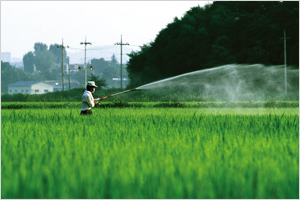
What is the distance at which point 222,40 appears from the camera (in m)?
44.3

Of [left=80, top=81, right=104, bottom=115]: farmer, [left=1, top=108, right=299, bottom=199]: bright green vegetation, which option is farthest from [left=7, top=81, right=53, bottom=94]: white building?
[left=1, top=108, right=299, bottom=199]: bright green vegetation

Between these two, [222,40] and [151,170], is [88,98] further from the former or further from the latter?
[222,40]

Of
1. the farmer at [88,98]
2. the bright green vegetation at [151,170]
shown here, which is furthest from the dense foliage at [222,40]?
the bright green vegetation at [151,170]

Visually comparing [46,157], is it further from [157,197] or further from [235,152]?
[235,152]

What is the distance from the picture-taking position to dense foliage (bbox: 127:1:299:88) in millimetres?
38406

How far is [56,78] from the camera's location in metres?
136

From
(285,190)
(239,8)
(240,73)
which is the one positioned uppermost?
(239,8)

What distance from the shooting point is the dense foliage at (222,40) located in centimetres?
3841

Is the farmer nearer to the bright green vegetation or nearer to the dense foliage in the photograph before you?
the bright green vegetation

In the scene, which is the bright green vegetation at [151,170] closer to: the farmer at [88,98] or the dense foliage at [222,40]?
the farmer at [88,98]

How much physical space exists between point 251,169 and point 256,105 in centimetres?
1728

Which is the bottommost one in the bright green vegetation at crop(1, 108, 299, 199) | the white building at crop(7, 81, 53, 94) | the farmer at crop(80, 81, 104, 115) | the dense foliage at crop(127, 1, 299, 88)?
the bright green vegetation at crop(1, 108, 299, 199)

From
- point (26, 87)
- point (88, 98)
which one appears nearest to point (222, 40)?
point (88, 98)

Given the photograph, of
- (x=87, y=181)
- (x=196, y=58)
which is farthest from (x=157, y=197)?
(x=196, y=58)
